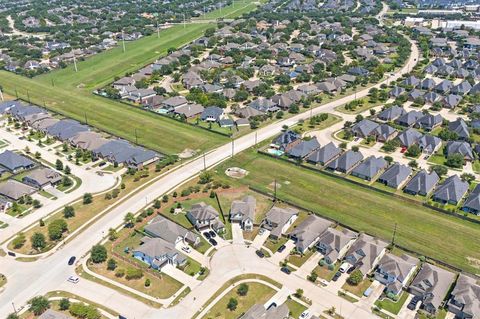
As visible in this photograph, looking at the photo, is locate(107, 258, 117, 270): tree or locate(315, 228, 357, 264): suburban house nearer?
locate(107, 258, 117, 270): tree

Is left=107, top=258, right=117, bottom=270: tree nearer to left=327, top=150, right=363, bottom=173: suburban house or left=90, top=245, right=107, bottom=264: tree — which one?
left=90, top=245, right=107, bottom=264: tree

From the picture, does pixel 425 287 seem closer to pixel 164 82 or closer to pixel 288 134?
pixel 288 134

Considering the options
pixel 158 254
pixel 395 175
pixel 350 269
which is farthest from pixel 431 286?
pixel 158 254

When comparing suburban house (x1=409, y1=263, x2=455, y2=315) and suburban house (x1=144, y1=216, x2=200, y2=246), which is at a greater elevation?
suburban house (x1=144, y1=216, x2=200, y2=246)

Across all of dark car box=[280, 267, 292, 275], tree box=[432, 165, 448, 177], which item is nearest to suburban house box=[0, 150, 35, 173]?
dark car box=[280, 267, 292, 275]

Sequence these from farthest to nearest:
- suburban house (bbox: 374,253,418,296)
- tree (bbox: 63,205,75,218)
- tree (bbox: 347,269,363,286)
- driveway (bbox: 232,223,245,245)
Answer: tree (bbox: 63,205,75,218)
driveway (bbox: 232,223,245,245)
tree (bbox: 347,269,363,286)
suburban house (bbox: 374,253,418,296)

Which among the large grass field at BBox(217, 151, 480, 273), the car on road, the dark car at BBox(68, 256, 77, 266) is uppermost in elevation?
the dark car at BBox(68, 256, 77, 266)

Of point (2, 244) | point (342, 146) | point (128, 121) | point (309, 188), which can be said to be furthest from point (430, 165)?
point (2, 244)

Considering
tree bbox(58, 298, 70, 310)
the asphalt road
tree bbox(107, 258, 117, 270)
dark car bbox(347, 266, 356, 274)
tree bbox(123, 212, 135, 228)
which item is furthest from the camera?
tree bbox(123, 212, 135, 228)
